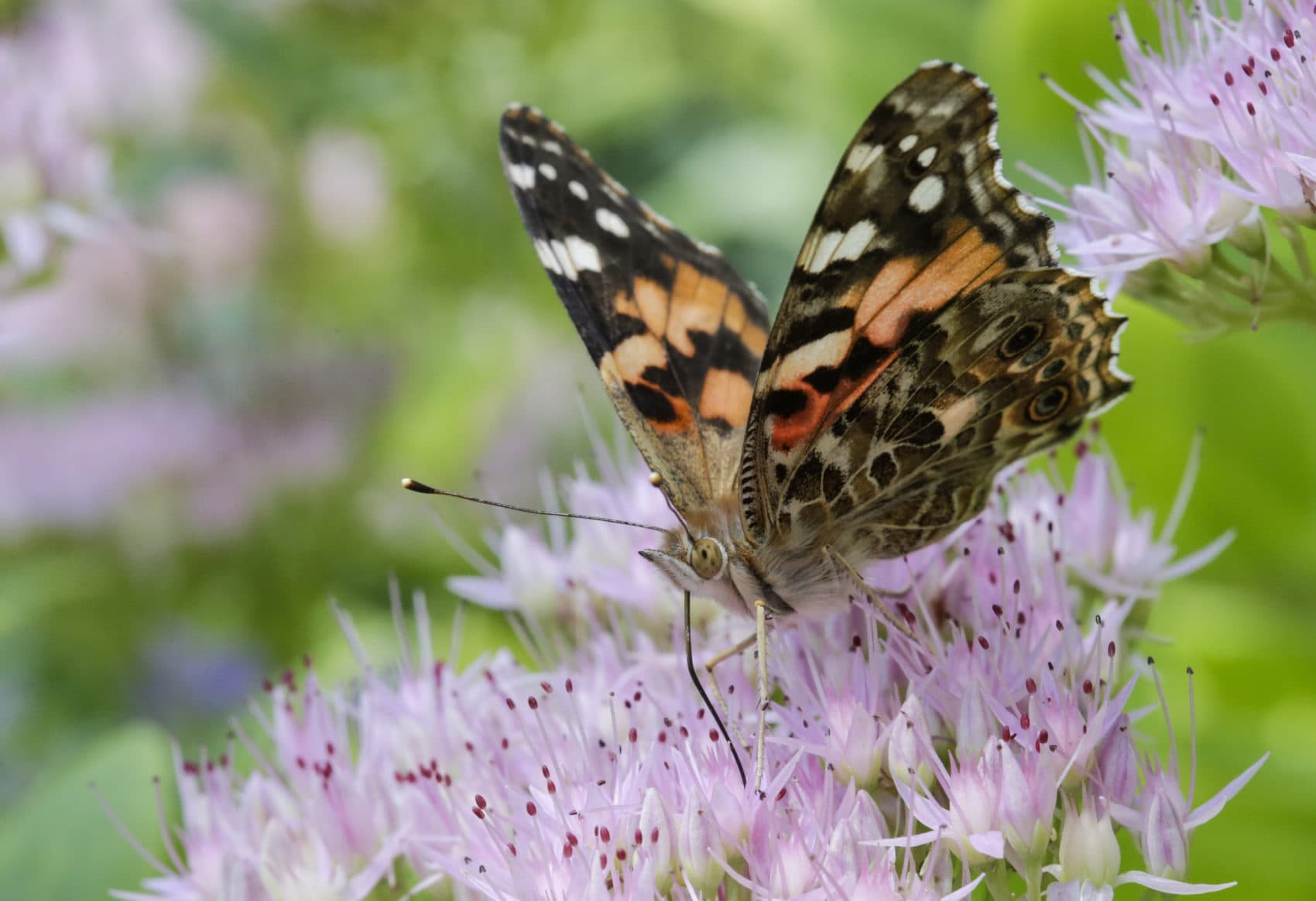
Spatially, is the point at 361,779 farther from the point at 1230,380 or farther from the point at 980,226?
the point at 1230,380

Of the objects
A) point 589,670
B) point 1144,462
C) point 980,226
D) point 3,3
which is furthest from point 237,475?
point 980,226

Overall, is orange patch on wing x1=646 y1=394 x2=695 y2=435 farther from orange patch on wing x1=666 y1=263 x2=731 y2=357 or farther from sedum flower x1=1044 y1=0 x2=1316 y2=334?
sedum flower x1=1044 y1=0 x2=1316 y2=334

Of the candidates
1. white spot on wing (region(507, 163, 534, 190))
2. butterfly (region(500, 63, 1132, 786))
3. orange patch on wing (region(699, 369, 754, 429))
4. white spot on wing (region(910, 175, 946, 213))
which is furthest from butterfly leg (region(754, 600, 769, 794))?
white spot on wing (region(507, 163, 534, 190))

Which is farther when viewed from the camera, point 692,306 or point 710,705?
point 692,306

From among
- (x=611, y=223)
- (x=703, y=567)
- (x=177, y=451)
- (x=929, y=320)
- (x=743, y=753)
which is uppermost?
(x=177, y=451)

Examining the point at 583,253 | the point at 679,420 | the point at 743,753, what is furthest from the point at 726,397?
the point at 743,753

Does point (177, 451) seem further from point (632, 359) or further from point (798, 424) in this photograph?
point (798, 424)
